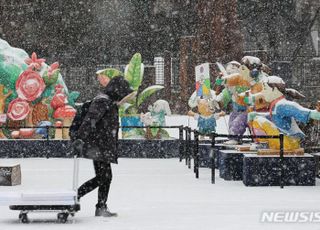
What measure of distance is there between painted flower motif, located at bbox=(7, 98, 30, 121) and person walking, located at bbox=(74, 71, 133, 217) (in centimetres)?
1084

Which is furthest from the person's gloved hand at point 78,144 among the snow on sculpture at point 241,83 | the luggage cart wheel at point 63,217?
the snow on sculpture at point 241,83

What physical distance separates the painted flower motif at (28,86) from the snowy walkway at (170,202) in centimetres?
407

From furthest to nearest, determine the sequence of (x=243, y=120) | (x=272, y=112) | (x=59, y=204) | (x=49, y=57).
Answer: (x=49, y=57) < (x=243, y=120) < (x=272, y=112) < (x=59, y=204)

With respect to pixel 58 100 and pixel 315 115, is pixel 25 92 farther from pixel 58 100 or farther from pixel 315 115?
pixel 315 115

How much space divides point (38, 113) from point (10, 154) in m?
1.36

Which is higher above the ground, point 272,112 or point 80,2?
point 80,2

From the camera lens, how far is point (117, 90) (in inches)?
382

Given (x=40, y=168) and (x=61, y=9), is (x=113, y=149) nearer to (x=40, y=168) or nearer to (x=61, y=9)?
(x=40, y=168)

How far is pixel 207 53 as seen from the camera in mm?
37062

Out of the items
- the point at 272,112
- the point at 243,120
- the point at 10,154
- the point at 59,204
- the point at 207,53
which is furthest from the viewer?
the point at 207,53

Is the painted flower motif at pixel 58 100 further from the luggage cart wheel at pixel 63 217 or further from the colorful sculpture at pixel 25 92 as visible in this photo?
the luggage cart wheel at pixel 63 217

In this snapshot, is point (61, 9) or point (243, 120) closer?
point (243, 120)

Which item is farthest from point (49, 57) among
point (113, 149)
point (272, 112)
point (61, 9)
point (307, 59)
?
point (113, 149)

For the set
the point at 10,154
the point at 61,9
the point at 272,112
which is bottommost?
the point at 10,154
